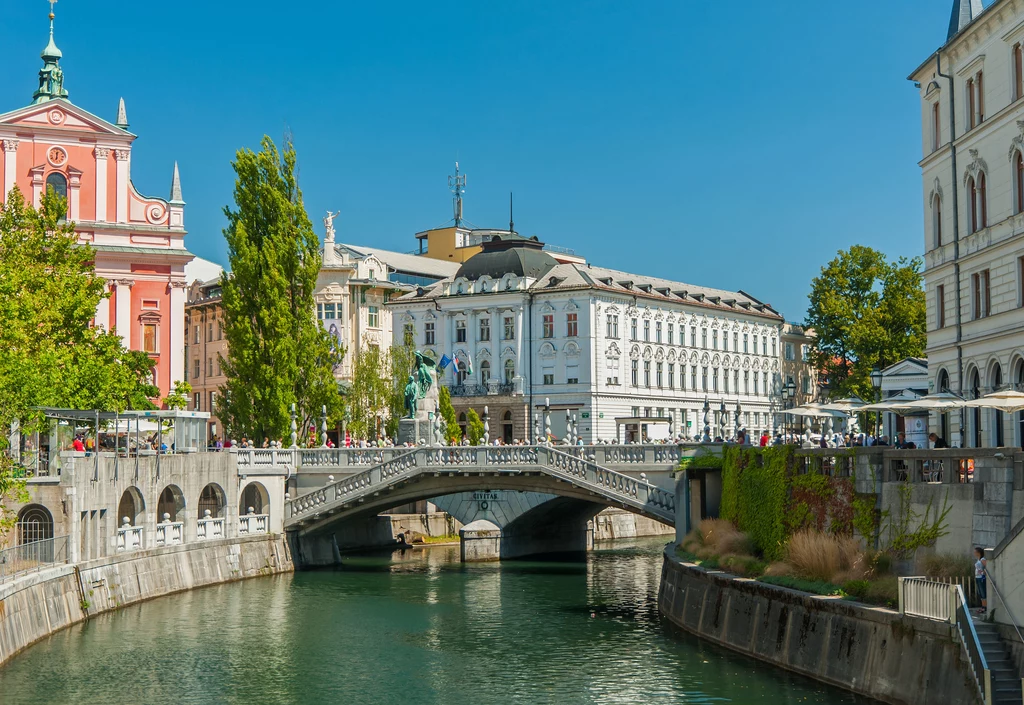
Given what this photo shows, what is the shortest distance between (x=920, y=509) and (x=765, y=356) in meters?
98.8

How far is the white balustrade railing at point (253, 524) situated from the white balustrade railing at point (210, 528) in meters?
1.48

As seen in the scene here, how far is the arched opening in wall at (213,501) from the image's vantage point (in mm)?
57375

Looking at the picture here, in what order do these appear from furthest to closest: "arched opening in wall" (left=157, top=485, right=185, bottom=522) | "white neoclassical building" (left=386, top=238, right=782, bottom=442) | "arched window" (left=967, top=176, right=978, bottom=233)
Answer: "white neoclassical building" (left=386, top=238, right=782, bottom=442) → "arched opening in wall" (left=157, top=485, right=185, bottom=522) → "arched window" (left=967, top=176, right=978, bottom=233)

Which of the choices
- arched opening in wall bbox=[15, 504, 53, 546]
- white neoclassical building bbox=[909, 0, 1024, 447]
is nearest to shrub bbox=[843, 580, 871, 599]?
white neoclassical building bbox=[909, 0, 1024, 447]

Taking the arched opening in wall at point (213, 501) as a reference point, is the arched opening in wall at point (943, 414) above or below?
above

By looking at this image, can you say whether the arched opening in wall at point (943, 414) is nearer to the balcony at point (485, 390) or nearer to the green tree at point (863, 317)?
the green tree at point (863, 317)

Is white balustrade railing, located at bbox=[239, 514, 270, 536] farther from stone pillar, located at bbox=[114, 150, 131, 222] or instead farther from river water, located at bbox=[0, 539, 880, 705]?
stone pillar, located at bbox=[114, 150, 131, 222]

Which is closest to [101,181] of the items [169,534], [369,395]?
[369,395]

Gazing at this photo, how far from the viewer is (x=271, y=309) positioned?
6444 cm

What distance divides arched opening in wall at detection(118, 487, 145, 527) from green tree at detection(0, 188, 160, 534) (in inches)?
133

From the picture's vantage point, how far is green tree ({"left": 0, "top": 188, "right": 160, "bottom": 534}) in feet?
145

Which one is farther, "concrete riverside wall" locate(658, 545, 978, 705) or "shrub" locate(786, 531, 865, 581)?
"shrub" locate(786, 531, 865, 581)

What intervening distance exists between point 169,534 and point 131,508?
2.44 m

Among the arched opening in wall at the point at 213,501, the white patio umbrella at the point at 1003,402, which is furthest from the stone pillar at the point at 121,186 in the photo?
the white patio umbrella at the point at 1003,402
